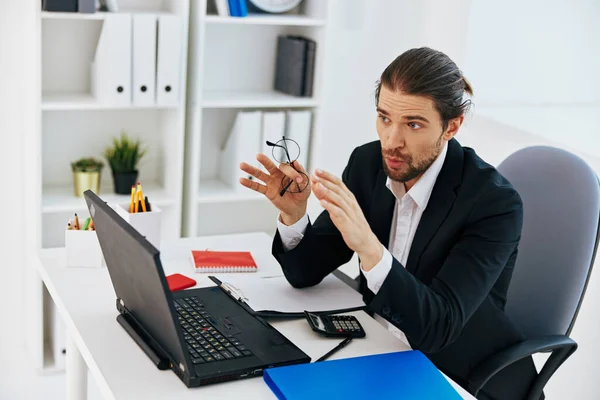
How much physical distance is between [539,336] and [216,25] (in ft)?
6.50

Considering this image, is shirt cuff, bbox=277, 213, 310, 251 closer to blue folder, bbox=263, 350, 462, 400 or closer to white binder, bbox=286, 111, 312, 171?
blue folder, bbox=263, 350, 462, 400

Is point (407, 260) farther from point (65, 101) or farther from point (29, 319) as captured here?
point (29, 319)

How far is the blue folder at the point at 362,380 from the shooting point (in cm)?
143

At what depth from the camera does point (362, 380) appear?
149 centimetres

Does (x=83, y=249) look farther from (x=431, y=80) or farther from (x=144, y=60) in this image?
(x=144, y=60)

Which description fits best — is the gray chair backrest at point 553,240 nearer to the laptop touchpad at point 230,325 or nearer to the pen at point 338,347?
the pen at point 338,347

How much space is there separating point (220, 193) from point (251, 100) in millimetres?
412

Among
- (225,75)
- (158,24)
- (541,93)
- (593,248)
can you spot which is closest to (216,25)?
(225,75)

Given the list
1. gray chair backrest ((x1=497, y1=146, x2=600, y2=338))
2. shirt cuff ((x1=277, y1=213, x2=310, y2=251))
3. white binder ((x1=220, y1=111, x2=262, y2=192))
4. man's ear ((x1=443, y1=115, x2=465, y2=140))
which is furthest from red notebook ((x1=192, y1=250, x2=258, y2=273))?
white binder ((x1=220, y1=111, x2=262, y2=192))

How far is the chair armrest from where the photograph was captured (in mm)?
1845

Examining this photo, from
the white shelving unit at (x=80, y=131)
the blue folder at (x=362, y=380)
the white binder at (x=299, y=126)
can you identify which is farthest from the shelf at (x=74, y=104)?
the blue folder at (x=362, y=380)

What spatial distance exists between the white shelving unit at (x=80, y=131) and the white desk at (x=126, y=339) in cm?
102

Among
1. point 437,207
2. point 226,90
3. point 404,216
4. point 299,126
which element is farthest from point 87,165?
point 437,207

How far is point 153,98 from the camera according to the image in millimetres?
3051
